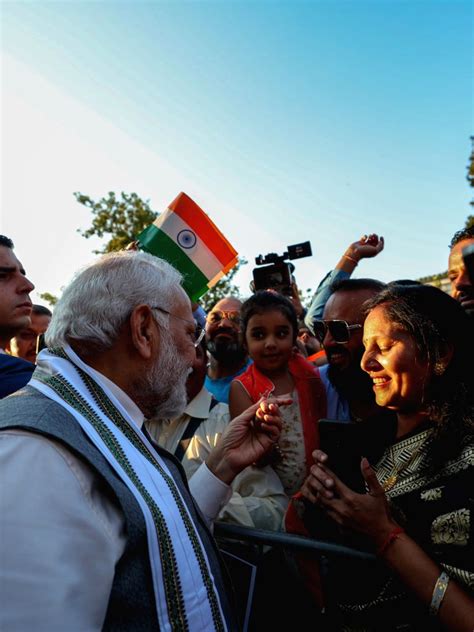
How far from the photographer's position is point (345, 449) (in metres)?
1.90

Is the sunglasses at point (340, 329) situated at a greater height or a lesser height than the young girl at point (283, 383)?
greater

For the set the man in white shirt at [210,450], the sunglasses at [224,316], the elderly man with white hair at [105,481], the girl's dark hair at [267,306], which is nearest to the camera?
the elderly man with white hair at [105,481]

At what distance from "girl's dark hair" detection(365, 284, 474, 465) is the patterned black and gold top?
8 centimetres

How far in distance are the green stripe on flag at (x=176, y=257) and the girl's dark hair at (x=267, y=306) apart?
314mm

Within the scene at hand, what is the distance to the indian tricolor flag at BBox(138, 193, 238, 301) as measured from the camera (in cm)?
328

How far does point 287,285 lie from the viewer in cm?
417

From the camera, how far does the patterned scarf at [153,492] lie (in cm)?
123

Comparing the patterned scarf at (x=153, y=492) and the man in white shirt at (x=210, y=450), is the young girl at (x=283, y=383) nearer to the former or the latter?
the man in white shirt at (x=210, y=450)

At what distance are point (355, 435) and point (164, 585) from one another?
101 centimetres

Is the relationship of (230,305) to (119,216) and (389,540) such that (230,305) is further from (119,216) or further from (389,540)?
(119,216)

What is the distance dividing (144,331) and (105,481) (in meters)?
0.66

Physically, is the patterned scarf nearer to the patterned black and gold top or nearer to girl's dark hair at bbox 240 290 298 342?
the patterned black and gold top

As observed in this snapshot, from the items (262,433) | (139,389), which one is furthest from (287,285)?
(139,389)

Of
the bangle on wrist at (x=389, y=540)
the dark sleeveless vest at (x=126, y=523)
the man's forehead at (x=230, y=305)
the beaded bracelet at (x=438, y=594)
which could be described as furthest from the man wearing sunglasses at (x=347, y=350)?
the dark sleeveless vest at (x=126, y=523)
